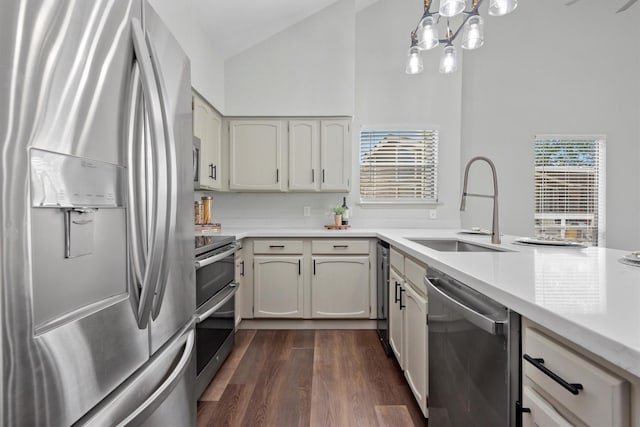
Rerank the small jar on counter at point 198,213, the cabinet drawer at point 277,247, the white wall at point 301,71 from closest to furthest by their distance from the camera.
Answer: the small jar on counter at point 198,213 < the cabinet drawer at point 277,247 < the white wall at point 301,71

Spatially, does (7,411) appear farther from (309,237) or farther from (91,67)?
(309,237)

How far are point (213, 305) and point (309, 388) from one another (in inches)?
30.2

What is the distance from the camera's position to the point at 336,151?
10.8 ft

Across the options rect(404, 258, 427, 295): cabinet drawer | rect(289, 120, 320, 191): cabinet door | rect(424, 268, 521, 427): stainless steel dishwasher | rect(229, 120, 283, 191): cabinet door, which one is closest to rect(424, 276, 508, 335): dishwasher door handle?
rect(424, 268, 521, 427): stainless steel dishwasher

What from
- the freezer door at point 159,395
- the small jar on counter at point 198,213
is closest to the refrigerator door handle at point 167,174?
the freezer door at point 159,395

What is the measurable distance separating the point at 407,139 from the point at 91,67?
3306mm

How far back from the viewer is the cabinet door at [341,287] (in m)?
3.04

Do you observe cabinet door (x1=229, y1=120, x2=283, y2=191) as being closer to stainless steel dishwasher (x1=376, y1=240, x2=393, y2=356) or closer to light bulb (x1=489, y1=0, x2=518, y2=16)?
stainless steel dishwasher (x1=376, y1=240, x2=393, y2=356)

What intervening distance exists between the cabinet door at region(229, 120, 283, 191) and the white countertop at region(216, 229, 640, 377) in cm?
213

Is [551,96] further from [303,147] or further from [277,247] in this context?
[277,247]

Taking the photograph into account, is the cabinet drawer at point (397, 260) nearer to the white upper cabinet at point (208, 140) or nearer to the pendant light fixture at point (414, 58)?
the pendant light fixture at point (414, 58)

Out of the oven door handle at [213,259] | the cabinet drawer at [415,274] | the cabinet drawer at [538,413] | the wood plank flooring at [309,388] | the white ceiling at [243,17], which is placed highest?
the white ceiling at [243,17]

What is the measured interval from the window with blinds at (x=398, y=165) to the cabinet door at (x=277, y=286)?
115cm

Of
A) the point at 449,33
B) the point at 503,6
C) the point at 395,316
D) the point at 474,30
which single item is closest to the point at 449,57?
the point at 449,33
